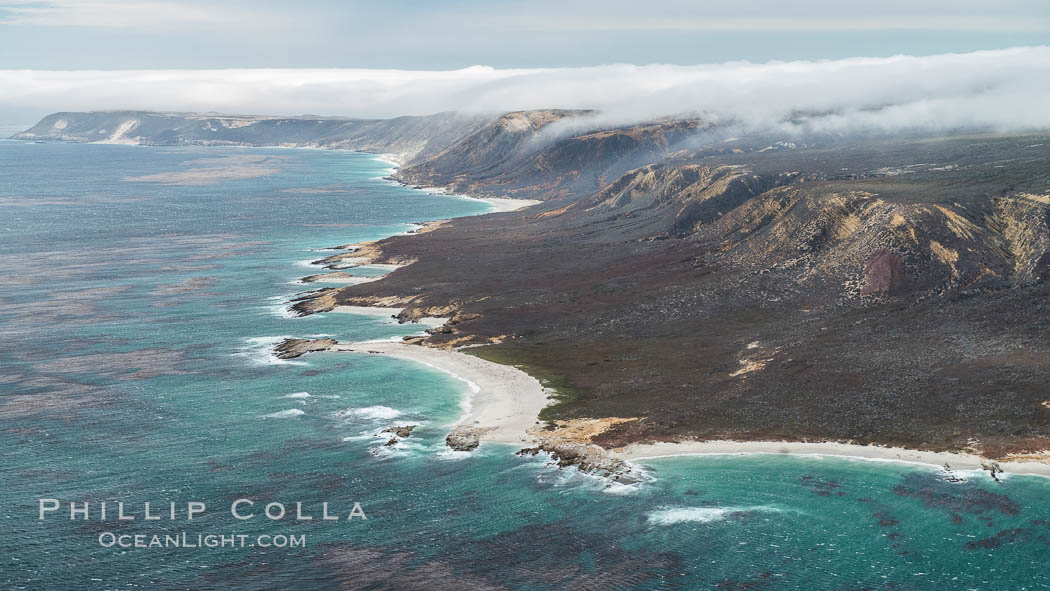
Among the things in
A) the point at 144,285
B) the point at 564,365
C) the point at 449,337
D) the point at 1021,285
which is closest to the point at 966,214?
the point at 1021,285

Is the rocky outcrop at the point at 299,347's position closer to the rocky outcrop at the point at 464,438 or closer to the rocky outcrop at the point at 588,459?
the rocky outcrop at the point at 464,438

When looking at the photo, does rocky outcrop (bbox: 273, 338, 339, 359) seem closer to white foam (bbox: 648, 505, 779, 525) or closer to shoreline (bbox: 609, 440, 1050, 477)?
shoreline (bbox: 609, 440, 1050, 477)

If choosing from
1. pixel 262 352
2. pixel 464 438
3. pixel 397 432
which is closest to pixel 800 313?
pixel 464 438

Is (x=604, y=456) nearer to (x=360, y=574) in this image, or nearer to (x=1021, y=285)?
(x=360, y=574)

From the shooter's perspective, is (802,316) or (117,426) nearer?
(117,426)

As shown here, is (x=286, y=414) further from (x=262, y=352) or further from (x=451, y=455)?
(x=262, y=352)

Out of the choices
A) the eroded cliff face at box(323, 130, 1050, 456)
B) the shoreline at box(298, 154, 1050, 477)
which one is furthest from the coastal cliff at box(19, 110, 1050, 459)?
the shoreline at box(298, 154, 1050, 477)
